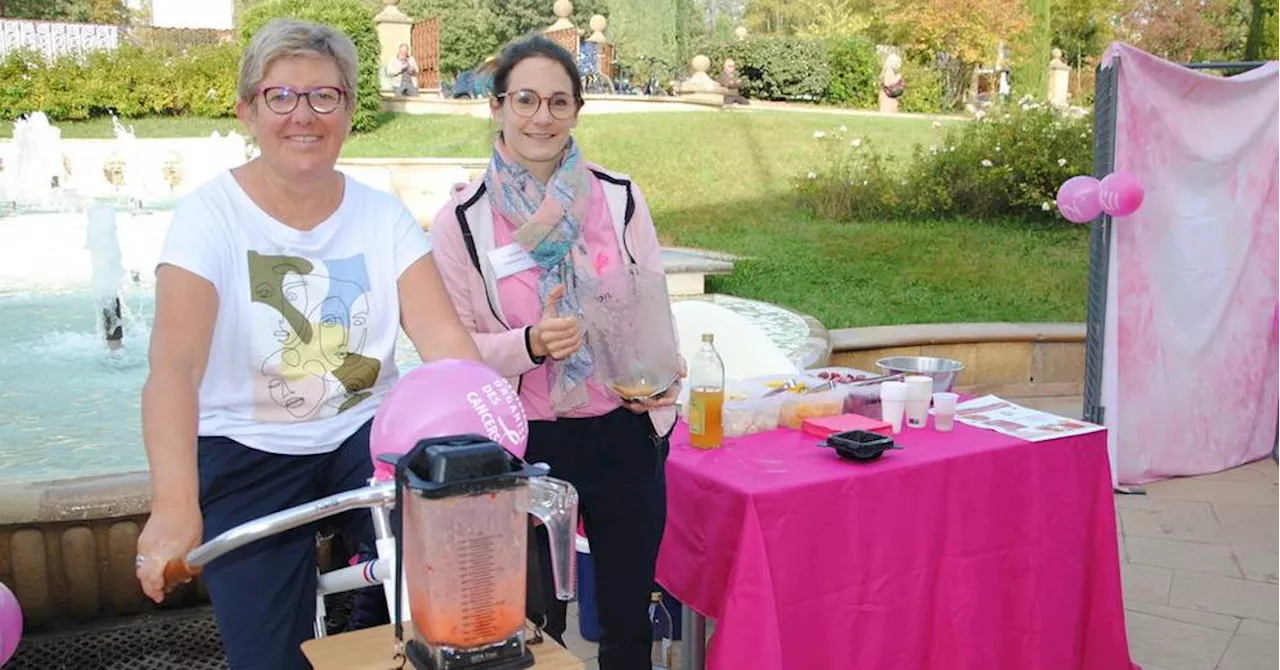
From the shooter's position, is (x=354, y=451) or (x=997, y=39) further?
(x=997, y=39)

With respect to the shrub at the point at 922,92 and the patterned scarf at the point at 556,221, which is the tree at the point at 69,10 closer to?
the shrub at the point at 922,92

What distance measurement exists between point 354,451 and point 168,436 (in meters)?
0.36

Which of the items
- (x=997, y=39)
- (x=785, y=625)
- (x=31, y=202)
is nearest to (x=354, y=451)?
(x=785, y=625)

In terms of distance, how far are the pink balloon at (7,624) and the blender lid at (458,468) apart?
1.73 meters

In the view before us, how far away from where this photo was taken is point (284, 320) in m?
1.76

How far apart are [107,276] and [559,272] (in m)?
6.19

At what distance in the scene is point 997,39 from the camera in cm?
2738

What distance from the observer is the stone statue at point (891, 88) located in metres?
26.6

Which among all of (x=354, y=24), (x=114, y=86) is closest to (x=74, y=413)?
(x=354, y=24)

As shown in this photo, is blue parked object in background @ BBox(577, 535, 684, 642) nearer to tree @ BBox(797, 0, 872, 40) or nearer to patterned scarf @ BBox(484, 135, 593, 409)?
patterned scarf @ BBox(484, 135, 593, 409)

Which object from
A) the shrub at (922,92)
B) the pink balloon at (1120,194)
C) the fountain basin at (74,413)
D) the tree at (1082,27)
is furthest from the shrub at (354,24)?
the tree at (1082,27)

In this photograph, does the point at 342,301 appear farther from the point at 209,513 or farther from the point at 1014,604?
the point at 1014,604

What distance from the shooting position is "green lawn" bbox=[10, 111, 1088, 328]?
27.5 feet

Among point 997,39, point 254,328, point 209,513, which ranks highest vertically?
point 997,39
